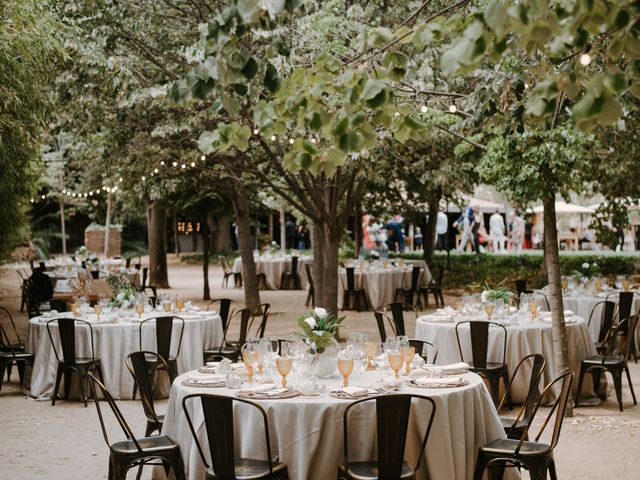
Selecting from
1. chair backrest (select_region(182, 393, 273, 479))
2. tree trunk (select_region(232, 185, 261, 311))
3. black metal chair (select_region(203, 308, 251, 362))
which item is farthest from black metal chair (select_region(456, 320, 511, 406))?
tree trunk (select_region(232, 185, 261, 311))

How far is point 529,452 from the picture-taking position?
4695 millimetres

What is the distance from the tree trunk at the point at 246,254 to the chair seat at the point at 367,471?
10847mm

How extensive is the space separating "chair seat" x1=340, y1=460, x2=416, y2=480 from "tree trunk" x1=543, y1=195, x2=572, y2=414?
3449 mm

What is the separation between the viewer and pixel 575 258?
1956 cm

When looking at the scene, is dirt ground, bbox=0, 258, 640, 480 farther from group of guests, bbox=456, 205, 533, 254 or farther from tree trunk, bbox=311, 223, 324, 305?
group of guests, bbox=456, 205, 533, 254

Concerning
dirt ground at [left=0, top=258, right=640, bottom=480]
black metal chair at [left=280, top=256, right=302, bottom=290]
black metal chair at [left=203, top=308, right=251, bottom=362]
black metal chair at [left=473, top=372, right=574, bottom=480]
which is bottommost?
dirt ground at [left=0, top=258, right=640, bottom=480]

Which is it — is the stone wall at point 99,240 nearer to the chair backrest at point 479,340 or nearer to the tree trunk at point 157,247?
the tree trunk at point 157,247

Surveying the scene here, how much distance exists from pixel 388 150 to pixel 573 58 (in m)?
7.62

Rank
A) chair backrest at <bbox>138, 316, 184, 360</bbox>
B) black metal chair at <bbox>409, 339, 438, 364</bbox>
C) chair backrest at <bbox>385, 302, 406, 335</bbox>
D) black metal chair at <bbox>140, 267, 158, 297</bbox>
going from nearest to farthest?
black metal chair at <bbox>409, 339, 438, 364</bbox> < chair backrest at <bbox>138, 316, 184, 360</bbox> < chair backrest at <bbox>385, 302, 406, 335</bbox> < black metal chair at <bbox>140, 267, 158, 297</bbox>

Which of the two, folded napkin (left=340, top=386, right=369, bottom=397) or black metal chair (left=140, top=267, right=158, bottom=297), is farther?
black metal chair (left=140, top=267, right=158, bottom=297)

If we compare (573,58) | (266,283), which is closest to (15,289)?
(266,283)

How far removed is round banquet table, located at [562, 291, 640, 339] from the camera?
10625mm

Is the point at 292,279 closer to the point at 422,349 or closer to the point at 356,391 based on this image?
the point at 422,349

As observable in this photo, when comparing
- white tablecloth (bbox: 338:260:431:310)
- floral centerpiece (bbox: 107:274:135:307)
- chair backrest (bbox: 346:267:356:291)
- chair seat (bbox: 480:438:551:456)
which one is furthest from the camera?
white tablecloth (bbox: 338:260:431:310)
